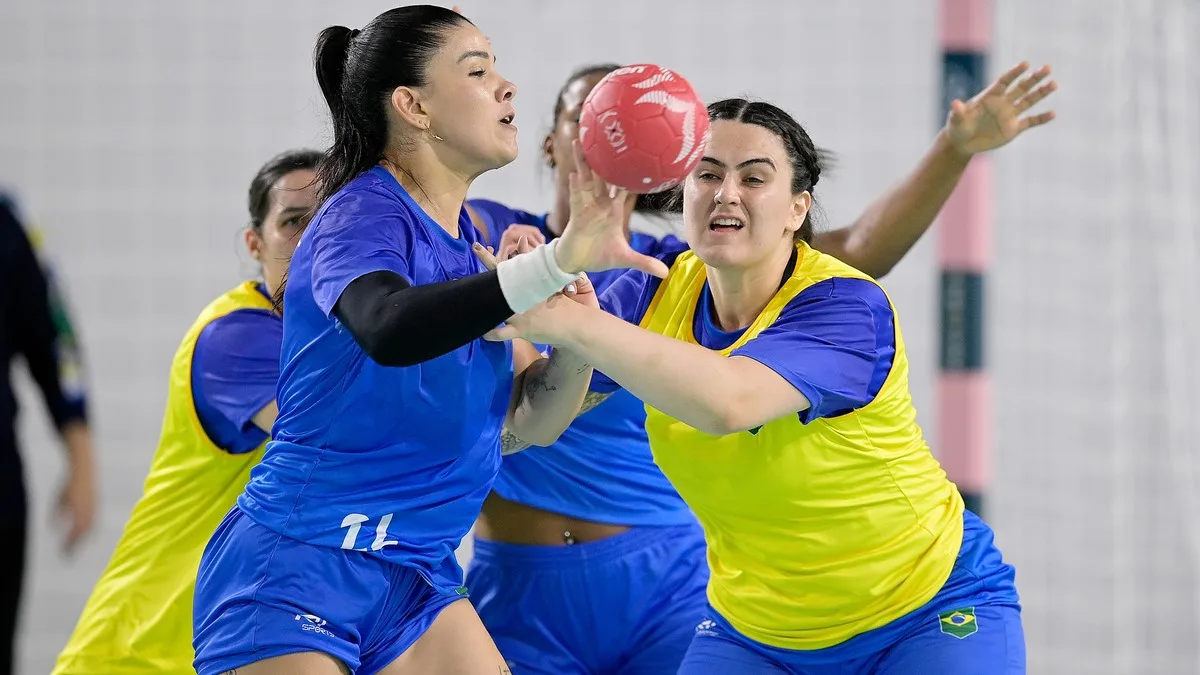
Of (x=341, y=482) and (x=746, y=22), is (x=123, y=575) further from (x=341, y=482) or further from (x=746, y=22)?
(x=746, y=22)

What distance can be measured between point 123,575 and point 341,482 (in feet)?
4.05

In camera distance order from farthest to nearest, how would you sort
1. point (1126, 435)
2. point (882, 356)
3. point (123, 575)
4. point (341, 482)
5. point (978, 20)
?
1. point (1126, 435)
2. point (978, 20)
3. point (123, 575)
4. point (882, 356)
5. point (341, 482)

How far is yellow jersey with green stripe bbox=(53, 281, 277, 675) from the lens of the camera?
314 centimetres

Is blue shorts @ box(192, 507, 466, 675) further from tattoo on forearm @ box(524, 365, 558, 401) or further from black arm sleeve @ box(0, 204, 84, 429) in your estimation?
black arm sleeve @ box(0, 204, 84, 429)

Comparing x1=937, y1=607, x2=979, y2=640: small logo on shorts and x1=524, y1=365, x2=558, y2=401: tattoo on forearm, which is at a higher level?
x1=524, y1=365, x2=558, y2=401: tattoo on forearm

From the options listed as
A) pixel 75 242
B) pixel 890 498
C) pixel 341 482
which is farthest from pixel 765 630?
pixel 75 242

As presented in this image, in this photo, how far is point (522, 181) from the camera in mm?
5945

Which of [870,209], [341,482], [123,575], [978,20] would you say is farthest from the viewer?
[978,20]

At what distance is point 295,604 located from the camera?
2.24 m

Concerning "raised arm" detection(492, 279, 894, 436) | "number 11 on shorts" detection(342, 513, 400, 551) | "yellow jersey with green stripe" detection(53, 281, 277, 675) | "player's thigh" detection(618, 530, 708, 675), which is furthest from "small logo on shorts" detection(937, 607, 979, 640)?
"yellow jersey with green stripe" detection(53, 281, 277, 675)

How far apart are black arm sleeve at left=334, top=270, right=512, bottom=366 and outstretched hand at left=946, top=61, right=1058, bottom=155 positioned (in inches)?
70.3

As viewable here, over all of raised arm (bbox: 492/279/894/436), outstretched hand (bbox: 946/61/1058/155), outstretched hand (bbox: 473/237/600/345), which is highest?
outstretched hand (bbox: 946/61/1058/155)

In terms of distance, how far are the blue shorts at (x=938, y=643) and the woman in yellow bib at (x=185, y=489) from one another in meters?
1.19

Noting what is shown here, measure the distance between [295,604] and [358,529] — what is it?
164mm
